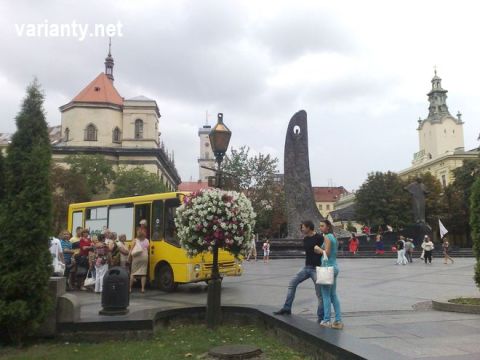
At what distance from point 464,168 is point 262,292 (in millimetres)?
53833

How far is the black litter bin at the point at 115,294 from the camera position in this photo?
25.2ft

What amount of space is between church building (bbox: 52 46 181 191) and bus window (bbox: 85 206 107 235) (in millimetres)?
57991

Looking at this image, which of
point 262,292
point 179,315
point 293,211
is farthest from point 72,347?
point 293,211

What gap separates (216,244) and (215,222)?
1.35 ft

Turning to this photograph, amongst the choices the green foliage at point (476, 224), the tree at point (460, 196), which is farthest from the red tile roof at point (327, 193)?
the green foliage at point (476, 224)

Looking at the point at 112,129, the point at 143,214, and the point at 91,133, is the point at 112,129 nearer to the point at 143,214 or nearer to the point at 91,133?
the point at 91,133

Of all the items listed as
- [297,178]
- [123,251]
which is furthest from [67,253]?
[297,178]

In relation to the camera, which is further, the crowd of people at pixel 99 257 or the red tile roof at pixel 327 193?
the red tile roof at pixel 327 193

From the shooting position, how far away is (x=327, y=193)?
474 feet

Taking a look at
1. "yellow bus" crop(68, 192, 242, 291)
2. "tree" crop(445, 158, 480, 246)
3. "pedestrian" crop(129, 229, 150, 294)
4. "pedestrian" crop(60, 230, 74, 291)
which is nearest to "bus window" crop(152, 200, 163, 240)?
"yellow bus" crop(68, 192, 242, 291)

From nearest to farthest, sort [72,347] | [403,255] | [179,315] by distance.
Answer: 1. [72,347]
2. [179,315]
3. [403,255]

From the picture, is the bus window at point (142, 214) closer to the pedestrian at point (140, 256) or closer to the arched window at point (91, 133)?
the pedestrian at point (140, 256)

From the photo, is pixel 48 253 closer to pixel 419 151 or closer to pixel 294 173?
pixel 294 173

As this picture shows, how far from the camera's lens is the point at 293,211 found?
3111cm
